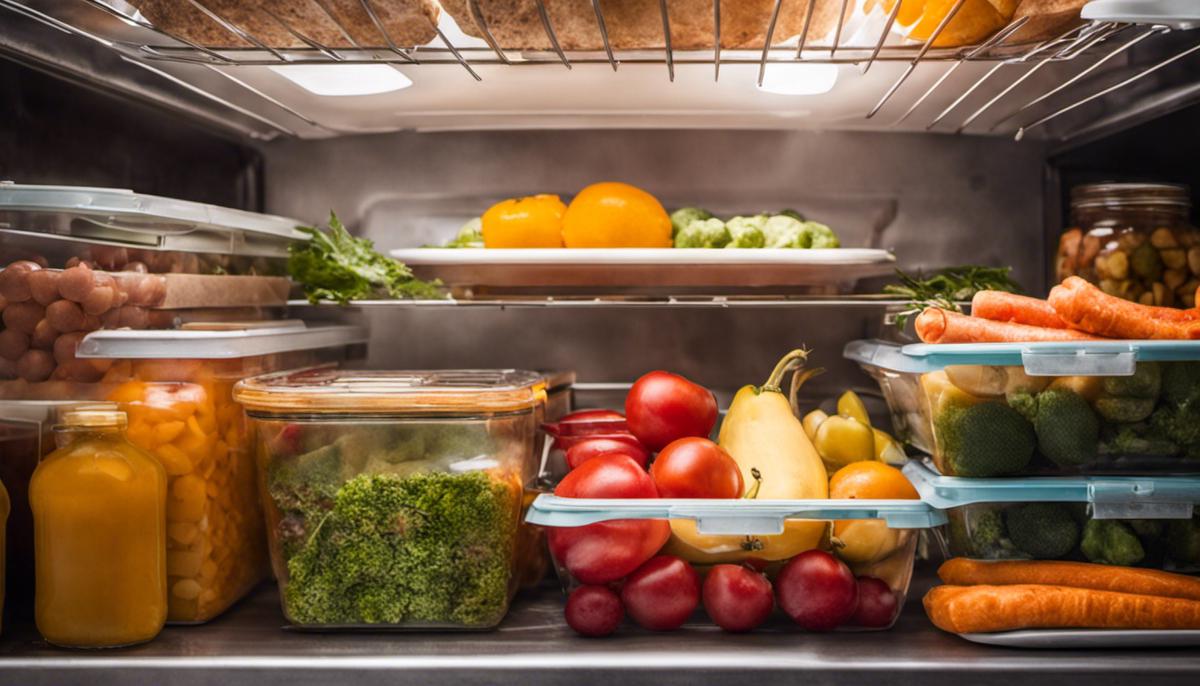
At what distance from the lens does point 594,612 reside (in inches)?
36.0

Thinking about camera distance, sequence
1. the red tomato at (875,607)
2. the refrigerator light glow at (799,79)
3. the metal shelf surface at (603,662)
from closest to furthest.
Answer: the metal shelf surface at (603,662)
the red tomato at (875,607)
the refrigerator light glow at (799,79)

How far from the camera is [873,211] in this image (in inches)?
53.4

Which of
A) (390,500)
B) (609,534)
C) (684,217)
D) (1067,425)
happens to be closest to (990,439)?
(1067,425)

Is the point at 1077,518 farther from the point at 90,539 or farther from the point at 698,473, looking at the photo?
the point at 90,539

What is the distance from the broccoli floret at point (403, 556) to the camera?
0.94 m

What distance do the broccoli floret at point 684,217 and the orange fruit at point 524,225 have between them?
0.50 ft

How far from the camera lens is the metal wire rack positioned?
0.93 m

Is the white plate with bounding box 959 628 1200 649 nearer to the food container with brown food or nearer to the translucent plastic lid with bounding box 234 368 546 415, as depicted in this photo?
the translucent plastic lid with bounding box 234 368 546 415

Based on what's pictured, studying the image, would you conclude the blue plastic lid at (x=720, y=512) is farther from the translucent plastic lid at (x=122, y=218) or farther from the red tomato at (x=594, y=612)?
the translucent plastic lid at (x=122, y=218)

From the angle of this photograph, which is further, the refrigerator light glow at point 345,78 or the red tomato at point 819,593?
the refrigerator light glow at point 345,78

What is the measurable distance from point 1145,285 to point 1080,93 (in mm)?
256

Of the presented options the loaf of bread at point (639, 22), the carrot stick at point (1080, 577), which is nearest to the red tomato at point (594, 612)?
the carrot stick at point (1080, 577)

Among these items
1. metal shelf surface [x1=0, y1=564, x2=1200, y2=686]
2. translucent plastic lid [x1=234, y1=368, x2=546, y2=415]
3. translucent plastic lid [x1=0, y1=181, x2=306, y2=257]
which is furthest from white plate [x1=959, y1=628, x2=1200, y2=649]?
translucent plastic lid [x1=0, y1=181, x2=306, y2=257]

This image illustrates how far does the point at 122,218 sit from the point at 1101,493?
1.05m
